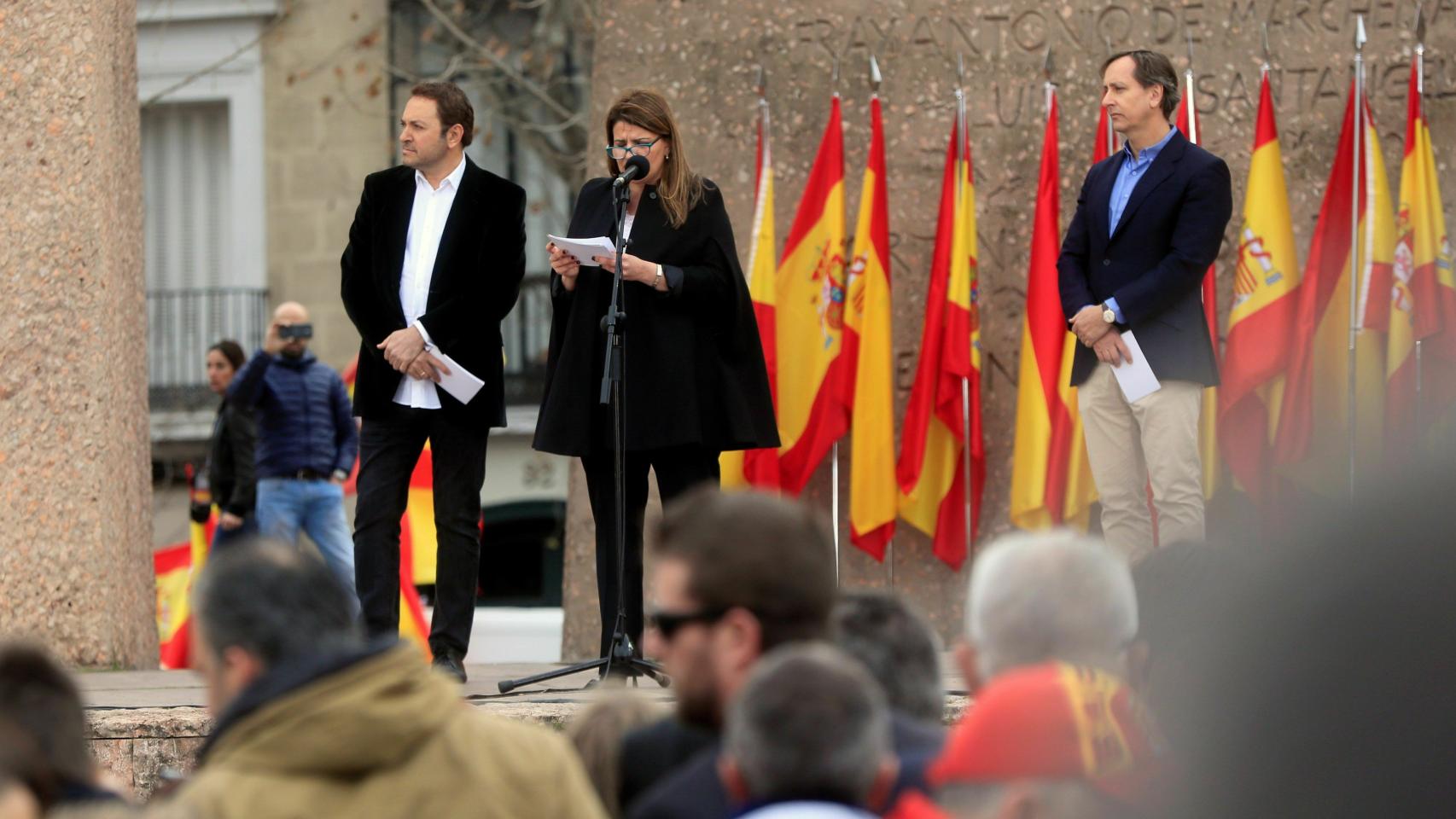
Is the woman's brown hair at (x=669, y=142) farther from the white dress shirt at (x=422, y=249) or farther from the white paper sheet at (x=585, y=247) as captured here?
the white dress shirt at (x=422, y=249)

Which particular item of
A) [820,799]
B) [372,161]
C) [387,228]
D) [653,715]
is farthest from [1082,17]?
[372,161]

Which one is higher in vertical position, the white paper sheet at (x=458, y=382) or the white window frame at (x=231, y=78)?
the white window frame at (x=231, y=78)

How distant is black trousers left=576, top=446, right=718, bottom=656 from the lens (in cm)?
622

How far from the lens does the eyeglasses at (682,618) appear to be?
287 centimetres

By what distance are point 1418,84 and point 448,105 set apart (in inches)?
155

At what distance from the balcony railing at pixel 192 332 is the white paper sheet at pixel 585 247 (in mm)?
14218

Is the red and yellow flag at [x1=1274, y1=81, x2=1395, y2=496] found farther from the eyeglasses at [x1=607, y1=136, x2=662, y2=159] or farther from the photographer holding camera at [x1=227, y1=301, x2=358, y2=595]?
the photographer holding camera at [x1=227, y1=301, x2=358, y2=595]

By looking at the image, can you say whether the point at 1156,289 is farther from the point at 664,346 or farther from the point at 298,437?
the point at 298,437

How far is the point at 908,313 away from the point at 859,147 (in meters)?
0.72

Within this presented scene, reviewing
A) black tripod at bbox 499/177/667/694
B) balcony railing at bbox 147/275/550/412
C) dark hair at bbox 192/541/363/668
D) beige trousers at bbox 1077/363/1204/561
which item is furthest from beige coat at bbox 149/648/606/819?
balcony railing at bbox 147/275/550/412

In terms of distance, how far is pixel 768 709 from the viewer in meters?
2.46

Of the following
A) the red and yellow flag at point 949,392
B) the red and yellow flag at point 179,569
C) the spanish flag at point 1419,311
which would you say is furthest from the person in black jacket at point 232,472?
the spanish flag at point 1419,311

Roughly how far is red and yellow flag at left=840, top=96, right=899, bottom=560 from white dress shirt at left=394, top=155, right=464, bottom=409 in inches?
91.5

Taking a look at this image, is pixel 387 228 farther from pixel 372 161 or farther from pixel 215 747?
pixel 372 161
